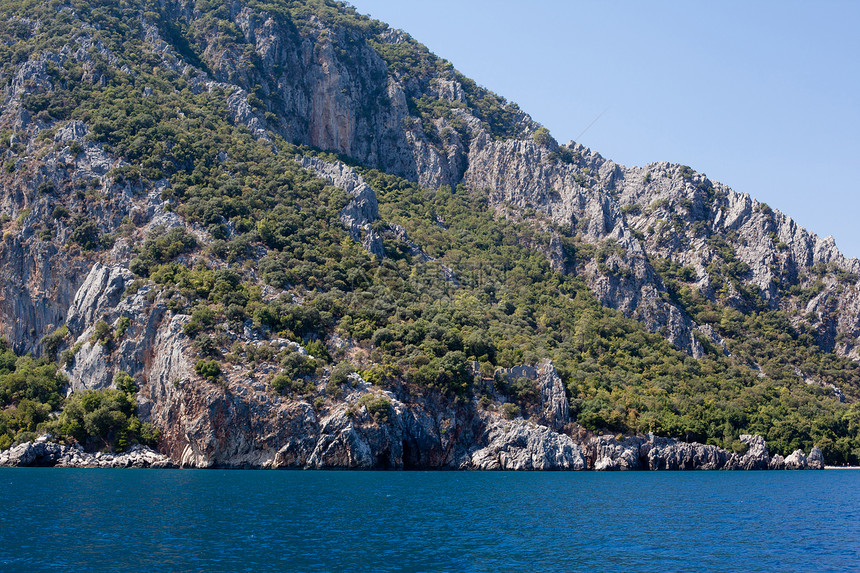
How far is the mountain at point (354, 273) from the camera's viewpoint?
82375 mm

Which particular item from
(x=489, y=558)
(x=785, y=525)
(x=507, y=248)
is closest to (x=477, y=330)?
(x=507, y=248)

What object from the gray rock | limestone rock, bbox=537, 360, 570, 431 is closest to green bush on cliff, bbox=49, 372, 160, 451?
limestone rock, bbox=537, 360, 570, 431

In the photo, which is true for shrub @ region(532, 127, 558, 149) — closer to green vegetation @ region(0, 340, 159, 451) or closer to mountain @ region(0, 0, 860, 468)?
mountain @ region(0, 0, 860, 468)

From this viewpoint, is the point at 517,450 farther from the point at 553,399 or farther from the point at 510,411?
the point at 553,399

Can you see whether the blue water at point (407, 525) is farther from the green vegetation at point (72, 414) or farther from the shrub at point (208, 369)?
the shrub at point (208, 369)

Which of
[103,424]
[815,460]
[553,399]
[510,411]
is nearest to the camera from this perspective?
→ [103,424]

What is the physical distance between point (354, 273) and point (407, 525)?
6670cm

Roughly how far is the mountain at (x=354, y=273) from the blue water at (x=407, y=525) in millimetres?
16865

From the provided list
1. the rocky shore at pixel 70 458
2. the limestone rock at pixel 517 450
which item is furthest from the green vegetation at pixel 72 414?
the limestone rock at pixel 517 450

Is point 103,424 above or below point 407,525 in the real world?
above

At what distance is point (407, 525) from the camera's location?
41.5 m

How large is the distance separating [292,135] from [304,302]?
7195 cm

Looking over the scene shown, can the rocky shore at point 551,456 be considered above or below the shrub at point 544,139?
below

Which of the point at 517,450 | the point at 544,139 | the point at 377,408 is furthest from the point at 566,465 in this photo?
the point at 544,139
